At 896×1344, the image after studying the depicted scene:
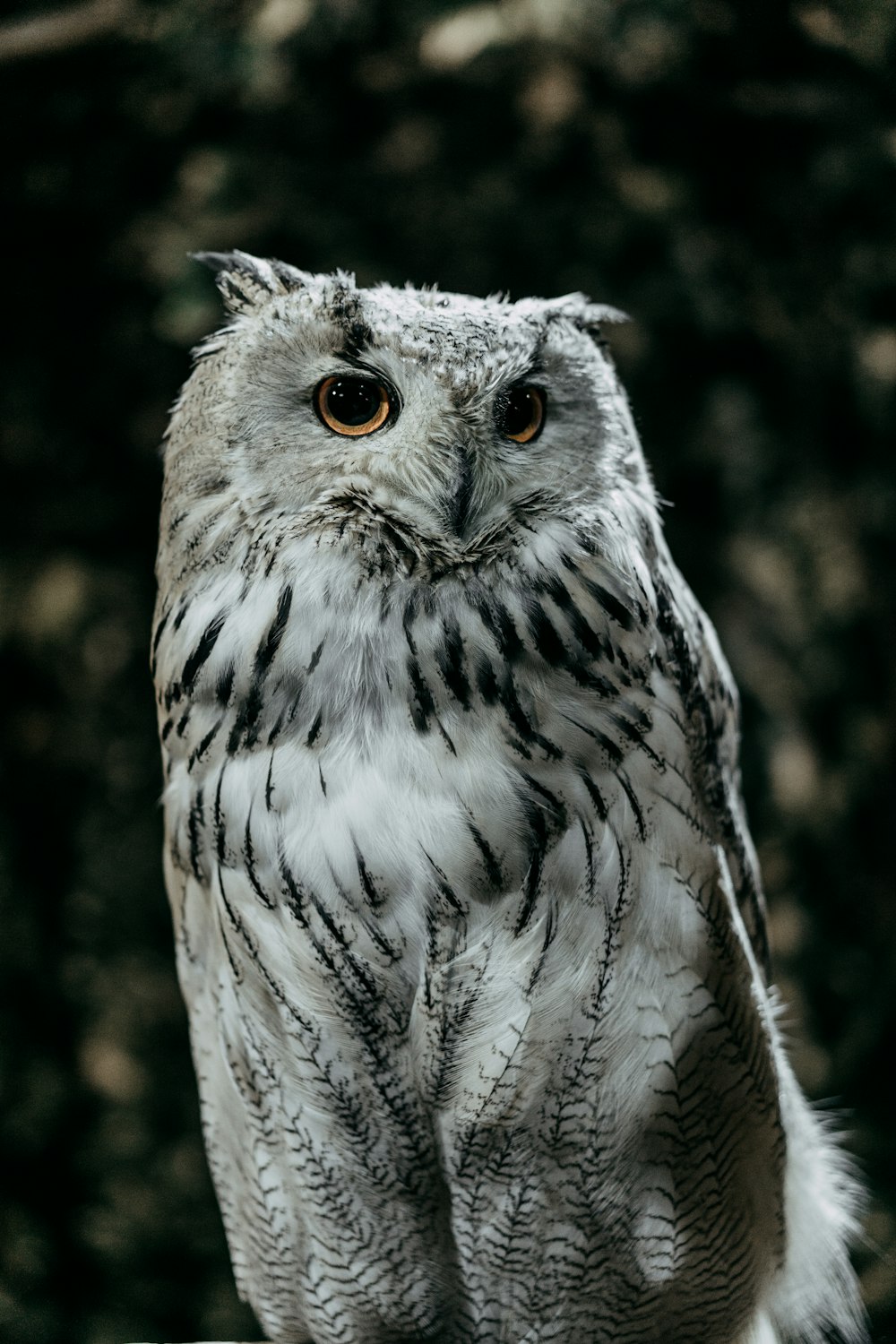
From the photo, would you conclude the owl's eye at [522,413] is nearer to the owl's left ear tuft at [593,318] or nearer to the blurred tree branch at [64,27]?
the owl's left ear tuft at [593,318]

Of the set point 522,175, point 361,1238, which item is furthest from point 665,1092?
point 522,175

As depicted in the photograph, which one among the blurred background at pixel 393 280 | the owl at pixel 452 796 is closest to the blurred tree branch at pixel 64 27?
the blurred background at pixel 393 280

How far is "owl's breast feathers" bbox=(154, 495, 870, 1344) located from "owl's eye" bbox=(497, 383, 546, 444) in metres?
0.09

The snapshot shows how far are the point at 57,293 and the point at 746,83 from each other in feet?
3.99

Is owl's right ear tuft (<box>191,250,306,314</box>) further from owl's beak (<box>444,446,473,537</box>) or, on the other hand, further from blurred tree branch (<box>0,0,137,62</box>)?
blurred tree branch (<box>0,0,137,62</box>)

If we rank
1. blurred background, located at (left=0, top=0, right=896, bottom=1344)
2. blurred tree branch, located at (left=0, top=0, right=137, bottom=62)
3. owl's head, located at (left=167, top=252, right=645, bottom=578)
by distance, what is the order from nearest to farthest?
owl's head, located at (left=167, top=252, right=645, bottom=578) → blurred tree branch, located at (left=0, top=0, right=137, bottom=62) → blurred background, located at (left=0, top=0, right=896, bottom=1344)

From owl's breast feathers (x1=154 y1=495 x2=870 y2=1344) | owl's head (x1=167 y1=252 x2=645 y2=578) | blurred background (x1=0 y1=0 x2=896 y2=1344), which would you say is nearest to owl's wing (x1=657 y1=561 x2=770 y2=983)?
owl's breast feathers (x1=154 y1=495 x2=870 y2=1344)

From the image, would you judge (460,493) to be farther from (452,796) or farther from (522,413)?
(452,796)

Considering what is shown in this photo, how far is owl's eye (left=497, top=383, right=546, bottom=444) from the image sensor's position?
904 mm

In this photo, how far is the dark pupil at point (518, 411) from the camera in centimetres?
90

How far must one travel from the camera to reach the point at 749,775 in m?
1.90

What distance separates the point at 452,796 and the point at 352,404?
0.34 m

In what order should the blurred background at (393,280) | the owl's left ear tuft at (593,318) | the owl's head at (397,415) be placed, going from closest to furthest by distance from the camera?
1. the owl's head at (397,415)
2. the owl's left ear tuft at (593,318)
3. the blurred background at (393,280)

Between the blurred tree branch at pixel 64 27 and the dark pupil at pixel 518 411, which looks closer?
the dark pupil at pixel 518 411
